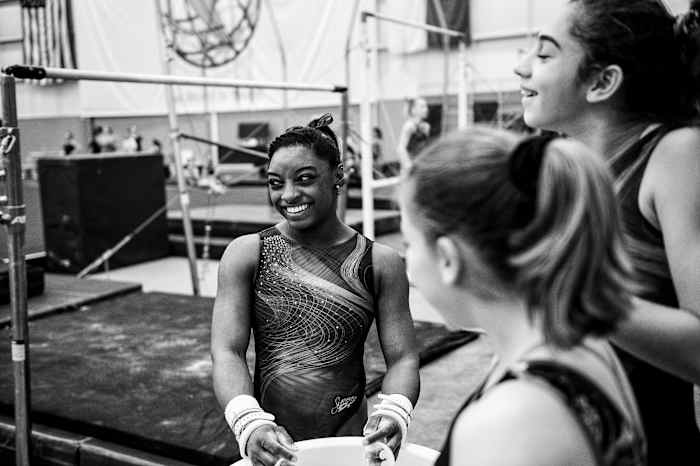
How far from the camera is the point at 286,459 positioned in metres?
1.25

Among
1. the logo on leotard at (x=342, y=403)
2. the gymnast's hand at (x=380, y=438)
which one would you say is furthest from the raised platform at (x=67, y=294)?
the gymnast's hand at (x=380, y=438)

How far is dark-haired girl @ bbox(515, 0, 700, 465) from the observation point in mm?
953

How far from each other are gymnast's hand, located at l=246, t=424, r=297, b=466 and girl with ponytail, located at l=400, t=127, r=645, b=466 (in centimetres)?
59

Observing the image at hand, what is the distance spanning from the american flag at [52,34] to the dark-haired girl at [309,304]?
1323 cm

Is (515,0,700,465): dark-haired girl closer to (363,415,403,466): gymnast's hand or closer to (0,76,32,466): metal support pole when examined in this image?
(363,415,403,466): gymnast's hand

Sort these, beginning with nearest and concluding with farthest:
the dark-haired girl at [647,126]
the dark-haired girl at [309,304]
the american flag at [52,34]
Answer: the dark-haired girl at [647,126] < the dark-haired girl at [309,304] < the american flag at [52,34]

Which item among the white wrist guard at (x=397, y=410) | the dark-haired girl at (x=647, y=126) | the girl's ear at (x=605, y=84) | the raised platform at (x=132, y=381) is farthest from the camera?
the raised platform at (x=132, y=381)

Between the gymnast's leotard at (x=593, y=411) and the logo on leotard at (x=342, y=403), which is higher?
the gymnast's leotard at (x=593, y=411)

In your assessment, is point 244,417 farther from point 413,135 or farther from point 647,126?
point 413,135

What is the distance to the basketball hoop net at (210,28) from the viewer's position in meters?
7.20

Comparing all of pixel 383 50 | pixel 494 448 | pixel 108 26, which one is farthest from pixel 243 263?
pixel 383 50

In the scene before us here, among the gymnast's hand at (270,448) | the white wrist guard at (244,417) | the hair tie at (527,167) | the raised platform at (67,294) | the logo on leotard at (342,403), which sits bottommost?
the raised platform at (67,294)

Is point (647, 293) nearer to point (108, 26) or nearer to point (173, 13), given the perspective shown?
point (173, 13)

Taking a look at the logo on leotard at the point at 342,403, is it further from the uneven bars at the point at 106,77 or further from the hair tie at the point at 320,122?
the uneven bars at the point at 106,77
